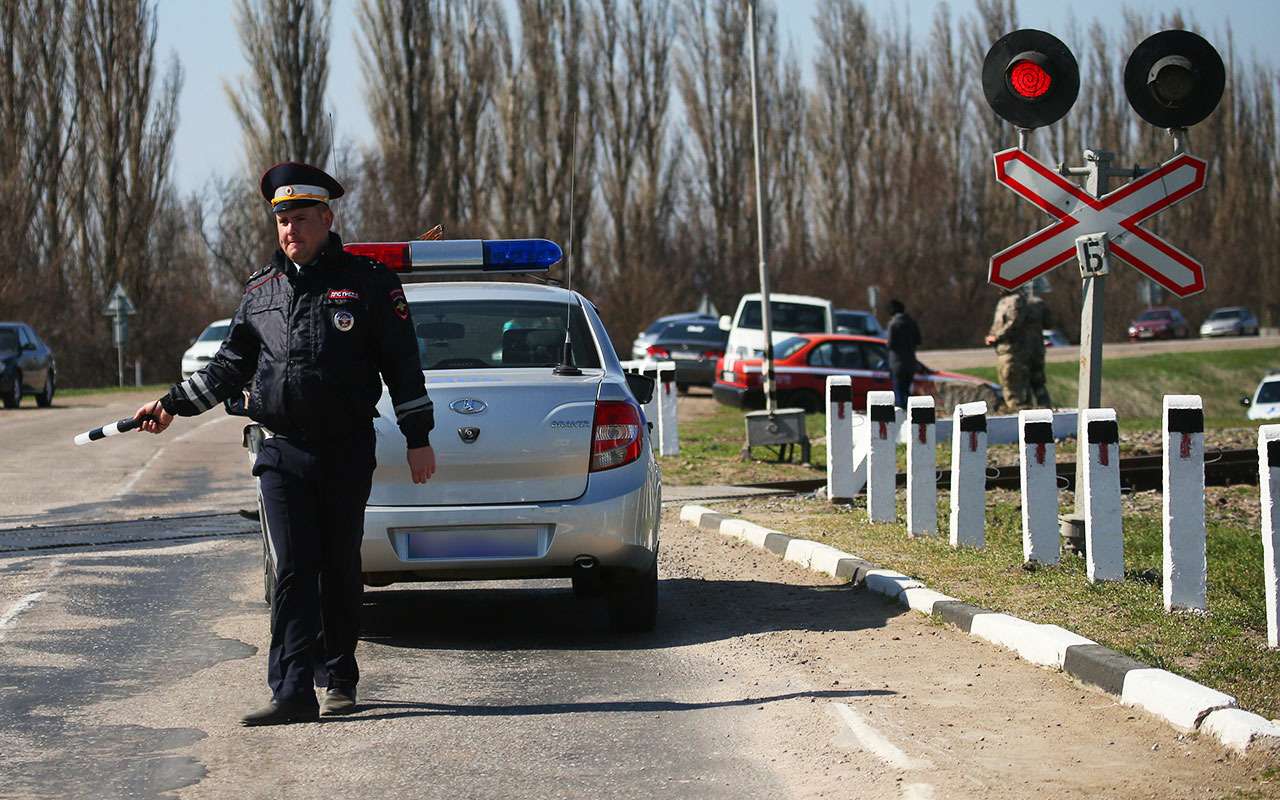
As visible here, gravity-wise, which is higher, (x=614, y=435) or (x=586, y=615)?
(x=614, y=435)

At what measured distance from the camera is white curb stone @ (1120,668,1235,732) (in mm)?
5891

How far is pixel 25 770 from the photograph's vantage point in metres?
5.61

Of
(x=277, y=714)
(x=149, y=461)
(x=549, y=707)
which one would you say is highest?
(x=277, y=714)

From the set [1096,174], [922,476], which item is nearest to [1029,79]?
[1096,174]

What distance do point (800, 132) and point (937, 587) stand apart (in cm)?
6217

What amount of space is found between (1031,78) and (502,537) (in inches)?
169

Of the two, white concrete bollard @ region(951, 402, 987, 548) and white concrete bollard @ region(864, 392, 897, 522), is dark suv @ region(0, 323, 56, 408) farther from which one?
white concrete bollard @ region(951, 402, 987, 548)

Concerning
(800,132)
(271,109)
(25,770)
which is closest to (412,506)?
(25,770)

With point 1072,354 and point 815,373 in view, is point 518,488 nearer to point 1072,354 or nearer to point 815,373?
point 815,373

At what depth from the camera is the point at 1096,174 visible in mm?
10039

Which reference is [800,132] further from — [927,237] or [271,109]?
[271,109]

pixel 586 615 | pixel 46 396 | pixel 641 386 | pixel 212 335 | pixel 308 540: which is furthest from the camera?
pixel 212 335

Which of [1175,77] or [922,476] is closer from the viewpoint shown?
[1175,77]

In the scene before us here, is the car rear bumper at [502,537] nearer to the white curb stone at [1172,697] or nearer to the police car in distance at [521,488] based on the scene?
the police car in distance at [521,488]
